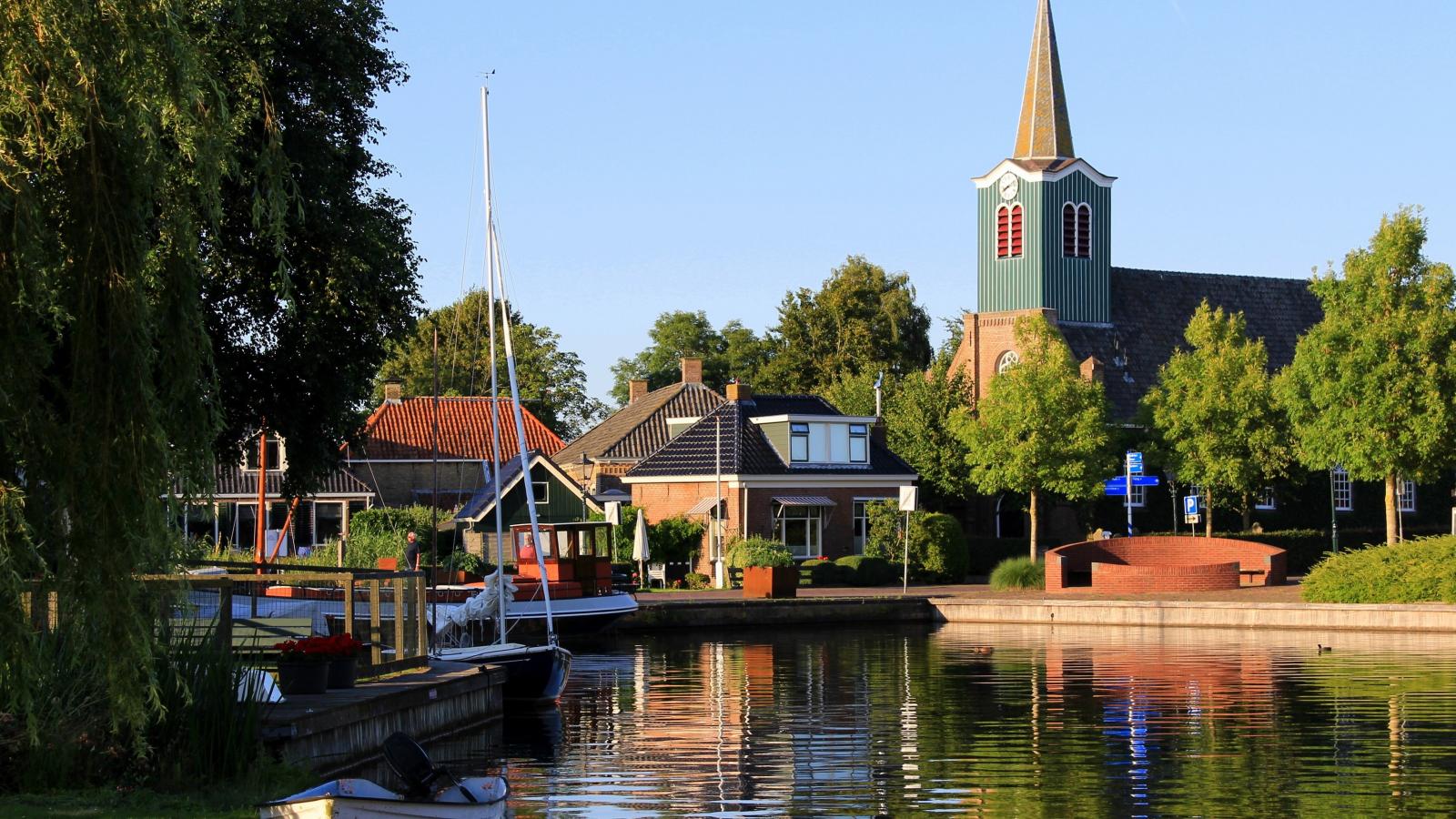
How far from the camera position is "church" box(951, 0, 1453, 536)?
67500 millimetres

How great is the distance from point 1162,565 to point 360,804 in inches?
1509

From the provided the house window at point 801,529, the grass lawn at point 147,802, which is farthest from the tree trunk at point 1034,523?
the grass lawn at point 147,802

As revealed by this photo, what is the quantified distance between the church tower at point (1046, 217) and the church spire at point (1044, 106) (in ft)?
0.12

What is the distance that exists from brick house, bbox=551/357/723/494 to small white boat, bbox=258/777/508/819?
47508mm

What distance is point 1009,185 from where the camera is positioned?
6938 centimetres

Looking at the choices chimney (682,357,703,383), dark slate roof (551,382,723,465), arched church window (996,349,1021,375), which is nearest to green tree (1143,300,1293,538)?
arched church window (996,349,1021,375)

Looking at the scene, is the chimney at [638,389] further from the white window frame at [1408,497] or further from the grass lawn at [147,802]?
the grass lawn at [147,802]

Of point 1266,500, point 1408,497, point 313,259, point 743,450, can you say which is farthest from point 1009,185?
point 313,259

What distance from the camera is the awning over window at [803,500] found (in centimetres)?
5433

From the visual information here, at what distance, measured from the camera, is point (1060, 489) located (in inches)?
2176

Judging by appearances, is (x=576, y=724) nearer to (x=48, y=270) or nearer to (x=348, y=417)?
(x=348, y=417)

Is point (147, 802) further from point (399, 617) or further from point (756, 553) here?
point (756, 553)

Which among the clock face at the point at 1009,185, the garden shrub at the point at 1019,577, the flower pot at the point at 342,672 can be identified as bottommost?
the garden shrub at the point at 1019,577

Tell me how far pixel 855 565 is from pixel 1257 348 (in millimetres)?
16823
